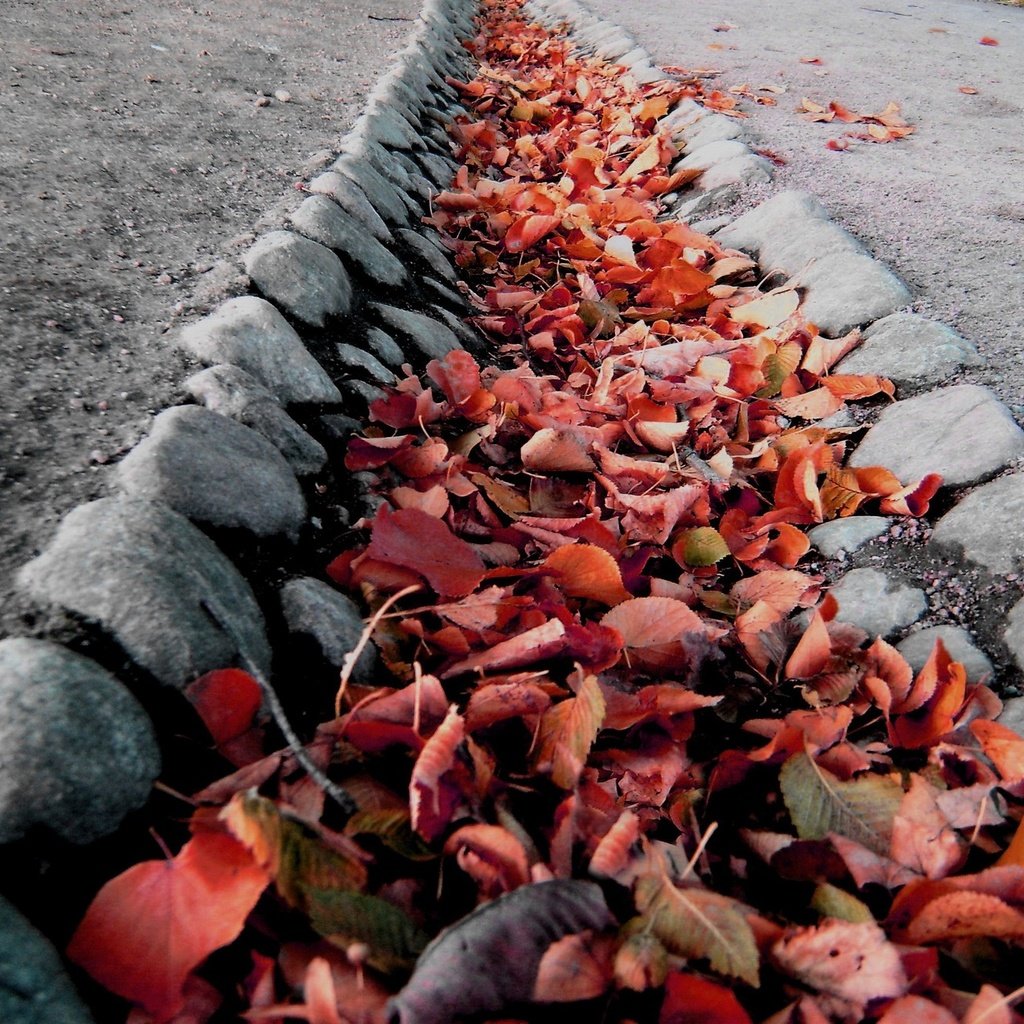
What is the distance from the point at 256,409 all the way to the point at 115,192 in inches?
32.1

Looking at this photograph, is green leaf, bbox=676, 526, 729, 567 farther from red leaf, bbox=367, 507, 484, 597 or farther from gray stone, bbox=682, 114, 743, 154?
gray stone, bbox=682, 114, 743, 154

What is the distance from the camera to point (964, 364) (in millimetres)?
1540

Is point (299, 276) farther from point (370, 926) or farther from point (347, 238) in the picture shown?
point (370, 926)

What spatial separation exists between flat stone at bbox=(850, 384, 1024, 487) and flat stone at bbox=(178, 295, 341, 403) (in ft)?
3.20

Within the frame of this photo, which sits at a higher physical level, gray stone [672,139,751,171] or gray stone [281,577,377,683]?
gray stone [672,139,751,171]

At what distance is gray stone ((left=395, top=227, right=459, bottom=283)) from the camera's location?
1931mm

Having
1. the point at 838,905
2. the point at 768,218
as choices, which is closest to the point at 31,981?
the point at 838,905

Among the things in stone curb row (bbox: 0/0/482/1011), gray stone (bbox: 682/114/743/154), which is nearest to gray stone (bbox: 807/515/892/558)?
stone curb row (bbox: 0/0/482/1011)

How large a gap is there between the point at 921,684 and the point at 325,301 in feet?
3.70

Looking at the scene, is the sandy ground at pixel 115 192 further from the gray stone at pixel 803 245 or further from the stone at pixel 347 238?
the gray stone at pixel 803 245

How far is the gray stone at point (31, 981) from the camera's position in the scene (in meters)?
0.51

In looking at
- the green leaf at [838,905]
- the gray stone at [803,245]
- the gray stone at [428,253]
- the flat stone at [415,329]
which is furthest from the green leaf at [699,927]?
the gray stone at [803,245]

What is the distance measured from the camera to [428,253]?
6.48 feet

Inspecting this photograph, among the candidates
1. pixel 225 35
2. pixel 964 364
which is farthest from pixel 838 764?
pixel 225 35
